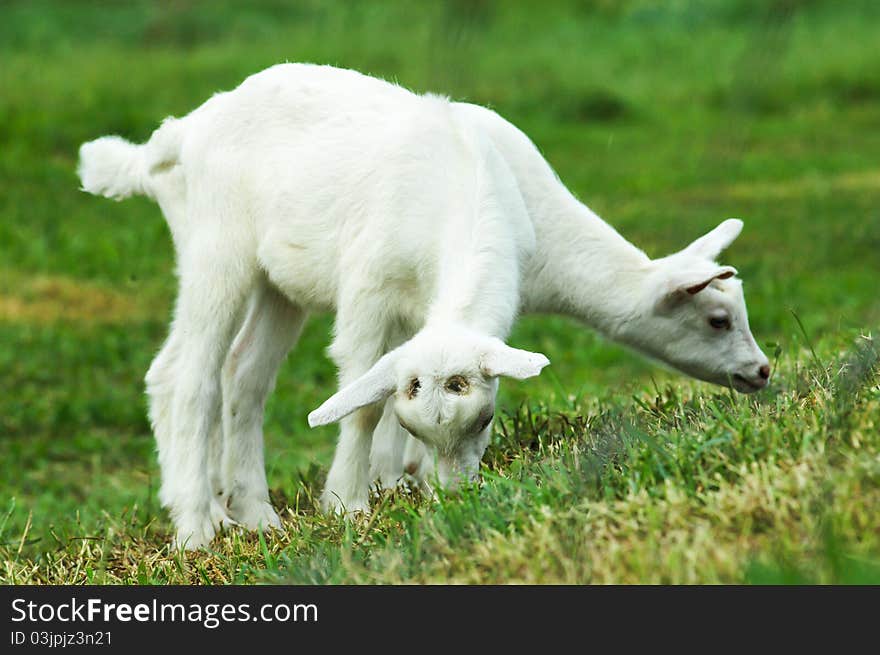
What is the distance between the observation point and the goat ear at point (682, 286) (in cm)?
580

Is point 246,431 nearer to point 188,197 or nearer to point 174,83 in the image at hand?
point 188,197

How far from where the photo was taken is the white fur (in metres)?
5.12

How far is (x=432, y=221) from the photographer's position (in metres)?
5.11

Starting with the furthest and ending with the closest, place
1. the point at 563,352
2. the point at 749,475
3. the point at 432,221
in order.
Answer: the point at 563,352, the point at 432,221, the point at 749,475

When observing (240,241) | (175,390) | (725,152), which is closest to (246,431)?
(175,390)

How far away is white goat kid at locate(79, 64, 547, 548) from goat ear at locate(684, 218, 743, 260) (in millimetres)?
1069

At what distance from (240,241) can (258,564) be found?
5.38 ft

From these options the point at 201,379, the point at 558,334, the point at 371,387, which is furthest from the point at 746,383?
the point at 558,334

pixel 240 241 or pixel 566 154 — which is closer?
pixel 240 241

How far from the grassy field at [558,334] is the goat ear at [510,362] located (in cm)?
31

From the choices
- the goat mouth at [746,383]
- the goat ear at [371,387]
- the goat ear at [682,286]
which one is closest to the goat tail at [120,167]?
the goat ear at [371,387]

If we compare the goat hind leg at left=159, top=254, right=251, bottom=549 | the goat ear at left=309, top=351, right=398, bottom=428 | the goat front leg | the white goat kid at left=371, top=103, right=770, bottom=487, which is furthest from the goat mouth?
the goat hind leg at left=159, top=254, right=251, bottom=549

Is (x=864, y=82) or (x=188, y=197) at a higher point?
(x=188, y=197)

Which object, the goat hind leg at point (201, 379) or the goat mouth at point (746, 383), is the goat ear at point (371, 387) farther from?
the goat mouth at point (746, 383)
